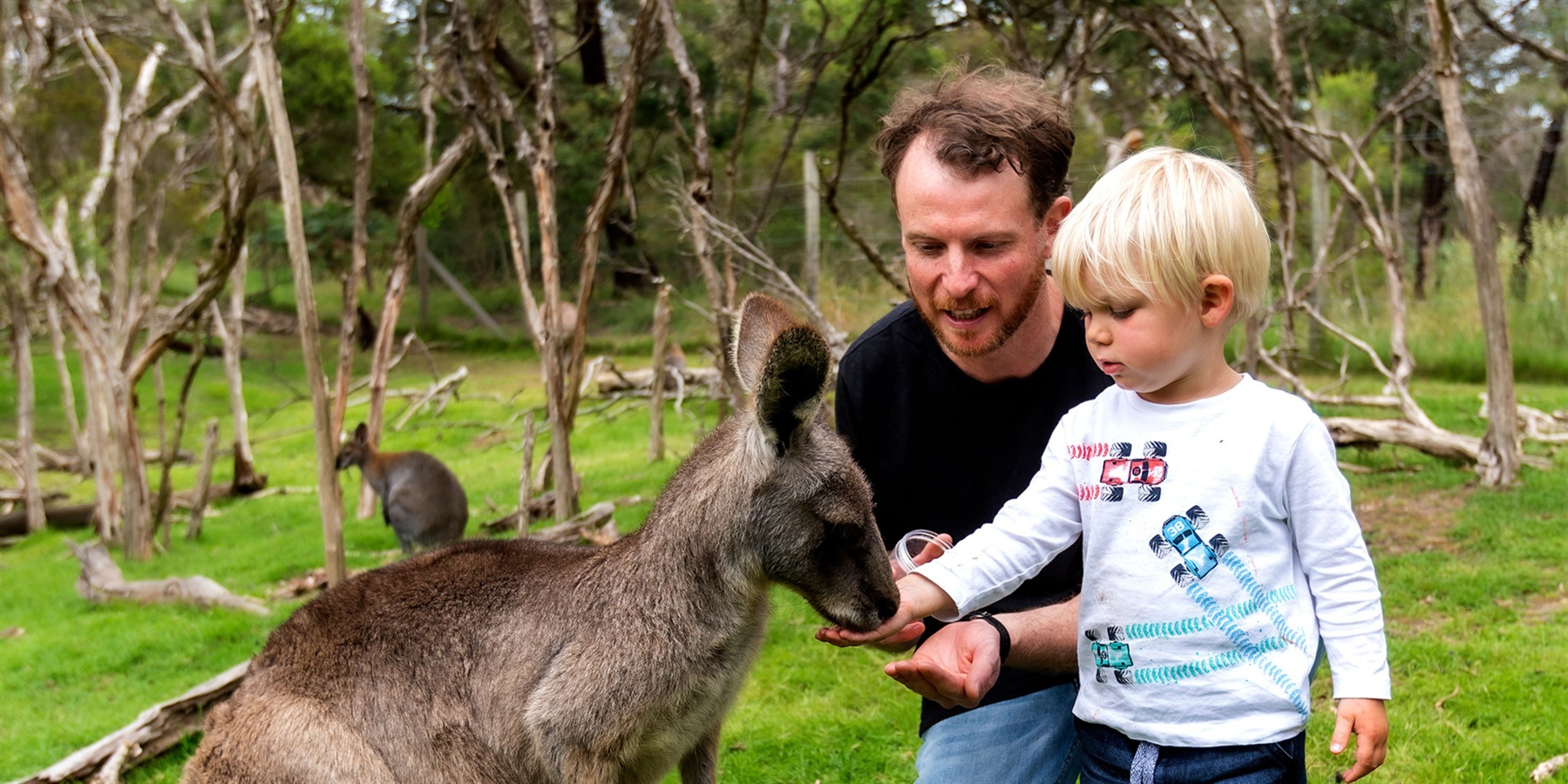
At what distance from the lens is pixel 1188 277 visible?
81.5 inches

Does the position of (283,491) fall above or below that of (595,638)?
below

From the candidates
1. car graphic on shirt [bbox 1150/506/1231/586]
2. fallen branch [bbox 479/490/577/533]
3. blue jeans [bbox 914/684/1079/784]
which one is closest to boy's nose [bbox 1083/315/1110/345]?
car graphic on shirt [bbox 1150/506/1231/586]

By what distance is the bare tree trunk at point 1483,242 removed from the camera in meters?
6.07

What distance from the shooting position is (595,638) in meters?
2.51

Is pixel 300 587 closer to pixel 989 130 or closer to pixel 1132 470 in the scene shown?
pixel 989 130

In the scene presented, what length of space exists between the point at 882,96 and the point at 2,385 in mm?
13848

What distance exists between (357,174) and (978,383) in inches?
193

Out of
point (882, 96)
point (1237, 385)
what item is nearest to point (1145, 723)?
point (1237, 385)

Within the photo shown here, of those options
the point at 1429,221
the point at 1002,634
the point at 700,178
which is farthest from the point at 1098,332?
the point at 1429,221

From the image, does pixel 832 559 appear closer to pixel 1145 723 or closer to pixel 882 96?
pixel 1145 723

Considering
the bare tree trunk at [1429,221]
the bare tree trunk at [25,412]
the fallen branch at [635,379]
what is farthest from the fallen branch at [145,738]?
the bare tree trunk at [1429,221]

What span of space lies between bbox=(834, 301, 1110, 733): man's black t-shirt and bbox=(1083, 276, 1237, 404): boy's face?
607 millimetres

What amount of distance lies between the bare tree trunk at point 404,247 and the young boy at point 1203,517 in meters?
4.81

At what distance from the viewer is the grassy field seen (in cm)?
395
